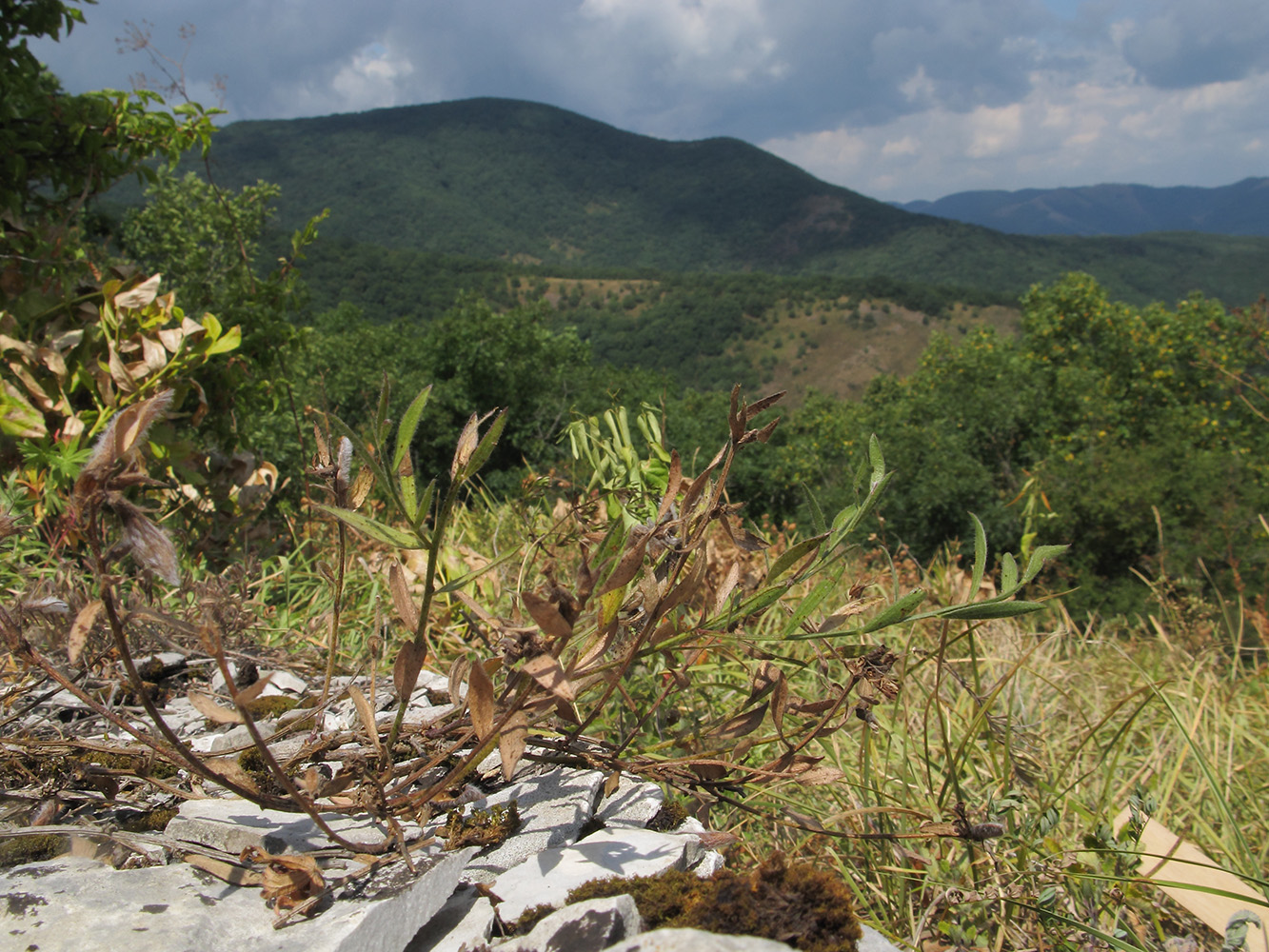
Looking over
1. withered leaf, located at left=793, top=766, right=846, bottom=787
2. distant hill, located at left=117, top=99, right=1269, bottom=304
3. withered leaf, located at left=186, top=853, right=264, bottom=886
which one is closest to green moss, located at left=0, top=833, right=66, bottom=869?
withered leaf, located at left=186, top=853, right=264, bottom=886

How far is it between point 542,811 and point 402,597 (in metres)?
0.45

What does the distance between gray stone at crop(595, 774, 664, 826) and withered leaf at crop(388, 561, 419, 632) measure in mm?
451

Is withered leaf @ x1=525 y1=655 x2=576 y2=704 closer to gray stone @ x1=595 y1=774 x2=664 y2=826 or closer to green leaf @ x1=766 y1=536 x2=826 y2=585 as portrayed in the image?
green leaf @ x1=766 y1=536 x2=826 y2=585

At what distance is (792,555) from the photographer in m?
0.82

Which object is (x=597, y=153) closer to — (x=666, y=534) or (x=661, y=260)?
(x=661, y=260)

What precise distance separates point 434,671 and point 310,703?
1.18 feet

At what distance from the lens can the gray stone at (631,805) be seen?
1.13 metres

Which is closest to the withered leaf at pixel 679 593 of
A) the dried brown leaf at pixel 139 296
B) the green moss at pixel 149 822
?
the green moss at pixel 149 822

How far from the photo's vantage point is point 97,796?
3.51ft

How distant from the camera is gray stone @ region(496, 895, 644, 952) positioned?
29.0 inches

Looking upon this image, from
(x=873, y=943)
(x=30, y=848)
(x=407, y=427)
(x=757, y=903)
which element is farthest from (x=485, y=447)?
(x=30, y=848)

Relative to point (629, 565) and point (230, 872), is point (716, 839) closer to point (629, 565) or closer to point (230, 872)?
point (629, 565)

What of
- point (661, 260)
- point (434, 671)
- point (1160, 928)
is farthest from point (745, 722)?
point (661, 260)

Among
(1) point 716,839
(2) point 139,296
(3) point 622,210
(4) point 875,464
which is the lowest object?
(1) point 716,839
